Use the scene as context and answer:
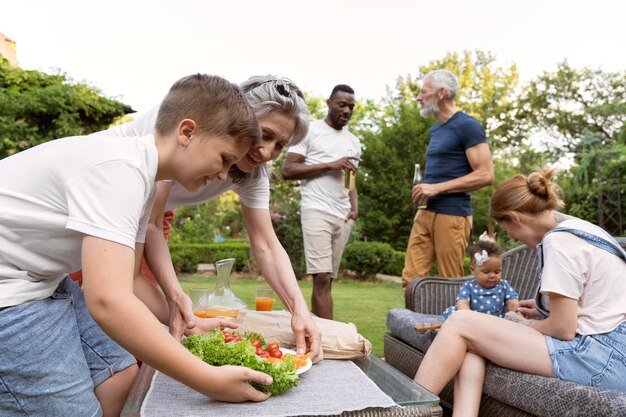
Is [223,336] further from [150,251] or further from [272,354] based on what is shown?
[150,251]

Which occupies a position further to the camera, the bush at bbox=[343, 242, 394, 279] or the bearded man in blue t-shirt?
the bush at bbox=[343, 242, 394, 279]

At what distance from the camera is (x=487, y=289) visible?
351cm

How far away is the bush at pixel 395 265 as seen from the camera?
40.1 ft

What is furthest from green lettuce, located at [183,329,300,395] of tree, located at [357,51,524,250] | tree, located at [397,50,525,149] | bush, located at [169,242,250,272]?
tree, located at [397,50,525,149]

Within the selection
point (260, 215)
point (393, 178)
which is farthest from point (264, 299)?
point (393, 178)

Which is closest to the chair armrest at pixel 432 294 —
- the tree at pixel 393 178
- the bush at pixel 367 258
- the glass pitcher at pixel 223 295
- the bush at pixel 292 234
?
the glass pitcher at pixel 223 295

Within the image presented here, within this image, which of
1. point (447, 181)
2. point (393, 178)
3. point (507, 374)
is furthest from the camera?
point (393, 178)

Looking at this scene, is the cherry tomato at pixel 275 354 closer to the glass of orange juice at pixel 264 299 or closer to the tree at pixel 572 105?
the glass of orange juice at pixel 264 299

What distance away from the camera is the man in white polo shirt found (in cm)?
482

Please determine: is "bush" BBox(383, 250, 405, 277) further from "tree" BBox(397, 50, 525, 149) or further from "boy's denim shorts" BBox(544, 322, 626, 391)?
"tree" BBox(397, 50, 525, 149)

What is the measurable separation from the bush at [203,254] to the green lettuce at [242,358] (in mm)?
10535

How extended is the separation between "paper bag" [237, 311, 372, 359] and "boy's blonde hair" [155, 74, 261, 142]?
80 centimetres

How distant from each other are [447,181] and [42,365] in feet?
10.9

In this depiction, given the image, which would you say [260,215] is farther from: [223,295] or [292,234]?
[292,234]
